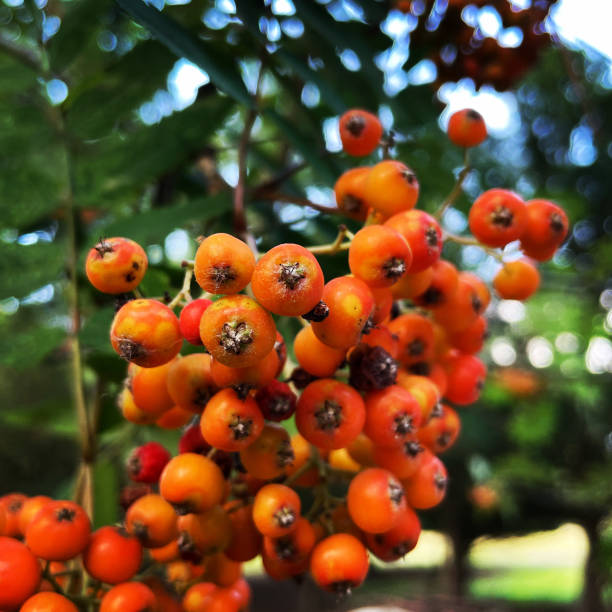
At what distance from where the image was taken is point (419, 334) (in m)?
1.08

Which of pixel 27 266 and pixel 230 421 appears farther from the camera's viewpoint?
pixel 27 266

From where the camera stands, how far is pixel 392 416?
0.93 metres

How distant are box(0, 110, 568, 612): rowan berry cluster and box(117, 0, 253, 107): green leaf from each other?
26cm

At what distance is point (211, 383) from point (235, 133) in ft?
6.10

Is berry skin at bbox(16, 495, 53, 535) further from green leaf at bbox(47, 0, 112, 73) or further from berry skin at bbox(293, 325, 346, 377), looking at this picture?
green leaf at bbox(47, 0, 112, 73)

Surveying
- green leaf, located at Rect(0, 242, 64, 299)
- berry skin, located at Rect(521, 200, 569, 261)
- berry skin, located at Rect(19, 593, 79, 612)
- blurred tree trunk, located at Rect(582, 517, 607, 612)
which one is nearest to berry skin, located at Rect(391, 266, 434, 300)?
berry skin, located at Rect(521, 200, 569, 261)

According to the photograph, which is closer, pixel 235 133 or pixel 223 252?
pixel 223 252

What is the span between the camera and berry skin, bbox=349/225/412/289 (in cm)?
88

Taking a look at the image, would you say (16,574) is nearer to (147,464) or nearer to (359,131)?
(147,464)

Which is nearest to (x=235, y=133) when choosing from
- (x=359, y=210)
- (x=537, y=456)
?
(x=359, y=210)

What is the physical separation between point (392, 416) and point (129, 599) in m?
0.51

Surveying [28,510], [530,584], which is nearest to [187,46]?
[28,510]

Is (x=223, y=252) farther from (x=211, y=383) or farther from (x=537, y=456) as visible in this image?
(x=537, y=456)

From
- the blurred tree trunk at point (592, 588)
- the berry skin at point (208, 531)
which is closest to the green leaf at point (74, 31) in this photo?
the berry skin at point (208, 531)
